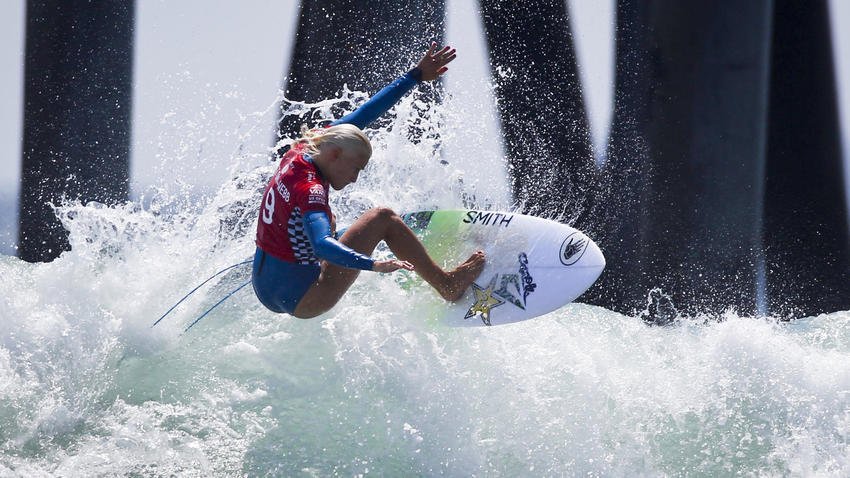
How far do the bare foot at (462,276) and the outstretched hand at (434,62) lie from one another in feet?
2.32

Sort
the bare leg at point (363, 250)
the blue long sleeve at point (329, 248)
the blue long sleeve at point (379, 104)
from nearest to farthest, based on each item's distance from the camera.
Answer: the blue long sleeve at point (329, 248) → the bare leg at point (363, 250) → the blue long sleeve at point (379, 104)

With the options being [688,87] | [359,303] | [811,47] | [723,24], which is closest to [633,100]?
[688,87]

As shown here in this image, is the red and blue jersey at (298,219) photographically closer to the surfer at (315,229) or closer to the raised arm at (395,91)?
the surfer at (315,229)

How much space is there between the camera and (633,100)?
4.89 metres

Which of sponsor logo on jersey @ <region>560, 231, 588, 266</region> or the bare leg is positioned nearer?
the bare leg

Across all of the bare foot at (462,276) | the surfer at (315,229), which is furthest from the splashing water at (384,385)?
the surfer at (315,229)

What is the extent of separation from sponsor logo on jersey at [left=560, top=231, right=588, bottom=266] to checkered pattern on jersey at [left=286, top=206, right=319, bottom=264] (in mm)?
950

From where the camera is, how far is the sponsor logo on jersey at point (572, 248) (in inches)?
112

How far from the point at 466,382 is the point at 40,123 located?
381 centimetres

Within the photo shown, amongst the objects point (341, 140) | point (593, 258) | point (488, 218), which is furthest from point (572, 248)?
point (341, 140)

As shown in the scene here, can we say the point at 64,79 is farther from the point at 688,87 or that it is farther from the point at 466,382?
the point at 688,87

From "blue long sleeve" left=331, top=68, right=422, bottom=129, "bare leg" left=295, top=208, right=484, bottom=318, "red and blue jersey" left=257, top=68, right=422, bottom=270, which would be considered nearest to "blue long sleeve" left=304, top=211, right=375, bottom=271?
"red and blue jersey" left=257, top=68, right=422, bottom=270

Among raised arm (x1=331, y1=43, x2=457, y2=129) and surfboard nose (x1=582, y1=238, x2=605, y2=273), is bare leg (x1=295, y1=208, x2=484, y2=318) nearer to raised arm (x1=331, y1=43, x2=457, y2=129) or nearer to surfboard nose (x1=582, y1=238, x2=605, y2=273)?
raised arm (x1=331, y1=43, x2=457, y2=129)

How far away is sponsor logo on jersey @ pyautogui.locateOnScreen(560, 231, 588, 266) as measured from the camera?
2.85 m
